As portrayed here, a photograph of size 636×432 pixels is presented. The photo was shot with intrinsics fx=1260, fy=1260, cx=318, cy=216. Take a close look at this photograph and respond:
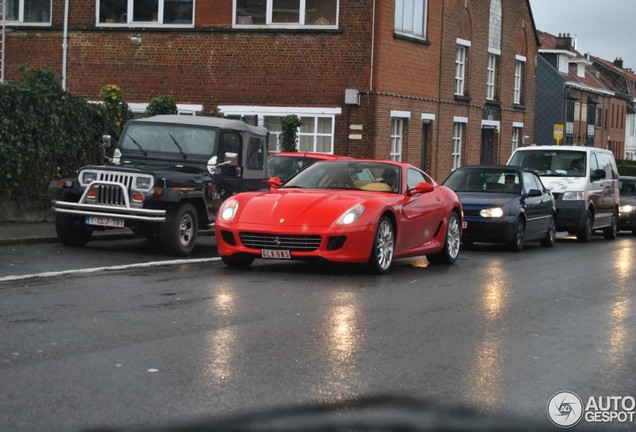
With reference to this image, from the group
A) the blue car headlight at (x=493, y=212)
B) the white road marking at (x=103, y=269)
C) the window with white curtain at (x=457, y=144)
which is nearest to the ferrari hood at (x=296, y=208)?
the white road marking at (x=103, y=269)

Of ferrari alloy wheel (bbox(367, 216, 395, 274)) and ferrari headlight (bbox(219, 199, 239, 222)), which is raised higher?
ferrari headlight (bbox(219, 199, 239, 222))

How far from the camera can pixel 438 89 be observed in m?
38.5

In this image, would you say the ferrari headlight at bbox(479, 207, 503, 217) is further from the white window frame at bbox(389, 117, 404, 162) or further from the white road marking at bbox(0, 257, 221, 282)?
the white window frame at bbox(389, 117, 404, 162)

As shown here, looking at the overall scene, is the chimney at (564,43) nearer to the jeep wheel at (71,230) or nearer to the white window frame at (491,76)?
the white window frame at (491,76)

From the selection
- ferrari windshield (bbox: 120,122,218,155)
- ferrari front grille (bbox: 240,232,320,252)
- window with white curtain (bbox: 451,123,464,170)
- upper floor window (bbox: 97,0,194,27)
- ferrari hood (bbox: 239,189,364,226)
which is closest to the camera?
ferrari front grille (bbox: 240,232,320,252)

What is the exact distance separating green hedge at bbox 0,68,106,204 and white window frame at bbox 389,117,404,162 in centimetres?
1405

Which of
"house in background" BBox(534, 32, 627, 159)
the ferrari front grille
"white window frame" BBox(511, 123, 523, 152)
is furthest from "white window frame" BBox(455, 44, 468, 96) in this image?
"house in background" BBox(534, 32, 627, 159)

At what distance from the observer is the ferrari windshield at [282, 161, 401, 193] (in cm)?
1584

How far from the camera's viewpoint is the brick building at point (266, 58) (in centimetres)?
3322

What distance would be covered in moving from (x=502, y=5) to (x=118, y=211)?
3087 centimetres

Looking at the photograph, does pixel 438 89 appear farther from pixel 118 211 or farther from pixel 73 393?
pixel 73 393

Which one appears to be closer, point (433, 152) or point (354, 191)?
point (354, 191)

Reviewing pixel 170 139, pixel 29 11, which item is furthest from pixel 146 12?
pixel 170 139

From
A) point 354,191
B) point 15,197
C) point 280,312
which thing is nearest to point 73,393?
point 280,312
